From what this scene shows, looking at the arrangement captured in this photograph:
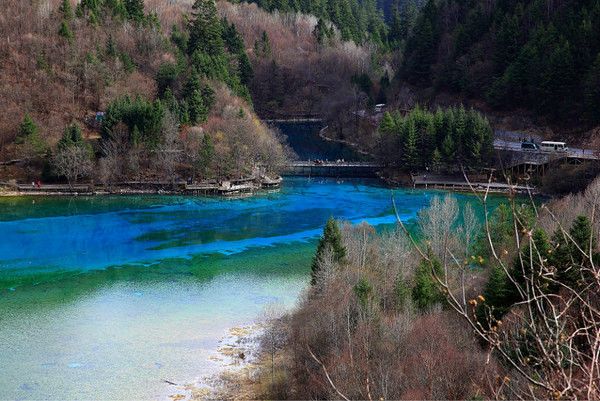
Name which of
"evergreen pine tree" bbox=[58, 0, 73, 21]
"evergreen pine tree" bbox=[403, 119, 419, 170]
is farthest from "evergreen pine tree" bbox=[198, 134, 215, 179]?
"evergreen pine tree" bbox=[58, 0, 73, 21]

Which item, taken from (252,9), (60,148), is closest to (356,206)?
(60,148)

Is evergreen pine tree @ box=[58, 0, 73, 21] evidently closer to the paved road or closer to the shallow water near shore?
the shallow water near shore

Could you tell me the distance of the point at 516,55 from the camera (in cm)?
5522

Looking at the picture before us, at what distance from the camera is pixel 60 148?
150ft

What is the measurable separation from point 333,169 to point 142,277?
26167 mm

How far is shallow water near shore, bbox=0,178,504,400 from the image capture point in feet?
65.5

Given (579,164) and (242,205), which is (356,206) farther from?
A: (579,164)

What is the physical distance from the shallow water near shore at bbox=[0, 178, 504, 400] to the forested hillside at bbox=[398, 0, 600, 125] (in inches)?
504

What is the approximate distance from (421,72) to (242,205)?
1109 inches

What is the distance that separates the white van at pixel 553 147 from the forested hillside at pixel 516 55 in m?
3.28

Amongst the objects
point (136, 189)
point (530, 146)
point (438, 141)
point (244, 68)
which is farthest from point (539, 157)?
point (244, 68)

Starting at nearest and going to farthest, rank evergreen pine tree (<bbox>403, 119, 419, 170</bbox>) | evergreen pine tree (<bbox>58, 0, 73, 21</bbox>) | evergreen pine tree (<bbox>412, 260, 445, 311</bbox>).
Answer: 1. evergreen pine tree (<bbox>412, 260, 445, 311</bbox>)
2. evergreen pine tree (<bbox>403, 119, 419, 170</bbox>)
3. evergreen pine tree (<bbox>58, 0, 73, 21</bbox>)

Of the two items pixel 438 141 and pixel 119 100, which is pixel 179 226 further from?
pixel 438 141

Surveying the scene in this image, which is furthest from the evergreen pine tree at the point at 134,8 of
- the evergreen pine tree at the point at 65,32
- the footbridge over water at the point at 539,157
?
the footbridge over water at the point at 539,157
